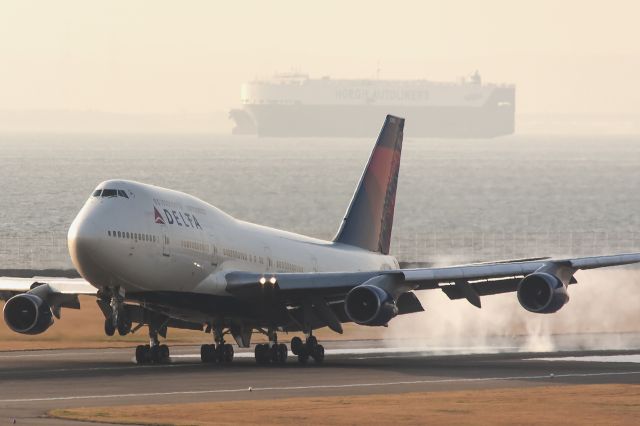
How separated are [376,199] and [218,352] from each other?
40.0ft

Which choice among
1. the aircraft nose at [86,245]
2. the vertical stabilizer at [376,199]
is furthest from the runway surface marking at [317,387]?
the vertical stabilizer at [376,199]

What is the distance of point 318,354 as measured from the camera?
50125 mm

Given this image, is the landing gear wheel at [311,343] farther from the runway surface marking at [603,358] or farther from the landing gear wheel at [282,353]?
the runway surface marking at [603,358]

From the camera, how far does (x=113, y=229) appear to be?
44.6 m

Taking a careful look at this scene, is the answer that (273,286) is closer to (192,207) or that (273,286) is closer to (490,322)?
(192,207)

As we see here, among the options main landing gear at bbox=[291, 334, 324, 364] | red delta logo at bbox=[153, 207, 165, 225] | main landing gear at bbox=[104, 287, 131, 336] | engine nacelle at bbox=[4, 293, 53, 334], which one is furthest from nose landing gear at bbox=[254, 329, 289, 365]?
engine nacelle at bbox=[4, 293, 53, 334]

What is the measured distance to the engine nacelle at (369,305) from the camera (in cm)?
4588

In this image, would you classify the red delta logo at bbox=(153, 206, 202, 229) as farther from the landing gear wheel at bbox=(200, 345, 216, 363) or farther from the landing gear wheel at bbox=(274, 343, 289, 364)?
the landing gear wheel at bbox=(274, 343, 289, 364)

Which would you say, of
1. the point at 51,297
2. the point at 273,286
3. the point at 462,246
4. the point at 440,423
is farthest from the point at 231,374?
the point at 462,246

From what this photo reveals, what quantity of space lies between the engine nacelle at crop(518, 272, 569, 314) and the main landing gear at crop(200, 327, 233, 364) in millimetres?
10184

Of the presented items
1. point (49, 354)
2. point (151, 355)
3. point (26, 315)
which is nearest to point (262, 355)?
point (151, 355)

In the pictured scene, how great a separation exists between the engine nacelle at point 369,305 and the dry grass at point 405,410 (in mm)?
7657

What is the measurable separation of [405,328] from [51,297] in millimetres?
22482

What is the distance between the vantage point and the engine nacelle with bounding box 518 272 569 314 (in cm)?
4656
